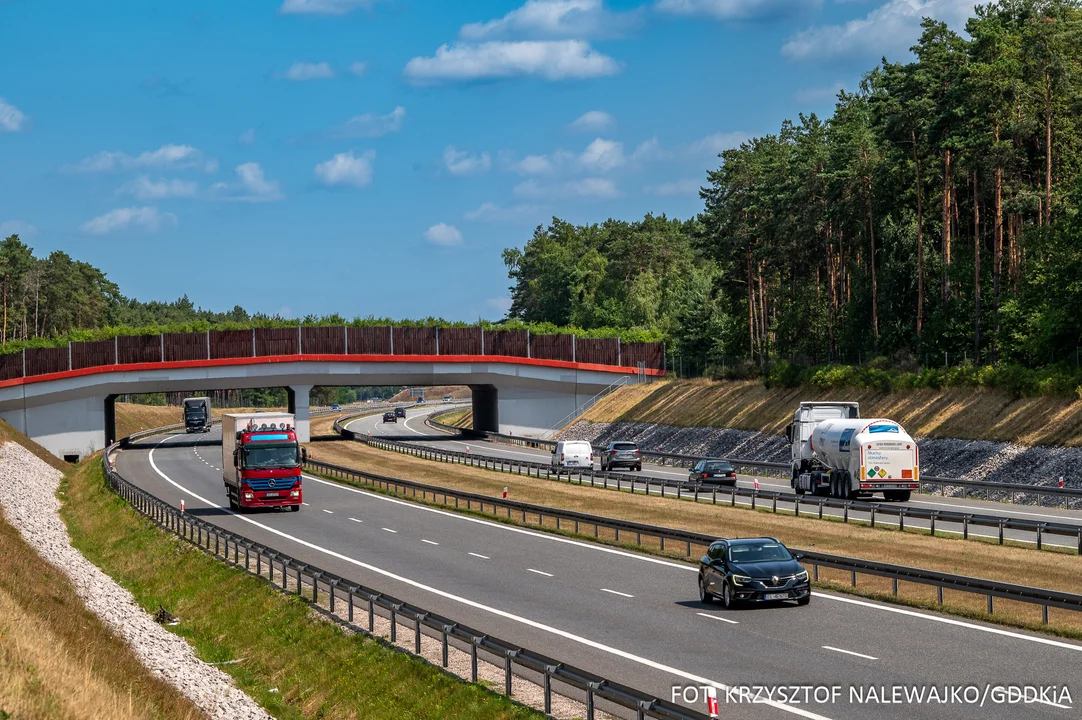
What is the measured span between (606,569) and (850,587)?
7337mm

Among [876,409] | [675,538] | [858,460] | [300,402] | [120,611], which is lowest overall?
[120,611]

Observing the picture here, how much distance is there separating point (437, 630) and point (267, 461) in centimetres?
3028

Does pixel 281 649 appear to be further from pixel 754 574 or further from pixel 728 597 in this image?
pixel 754 574

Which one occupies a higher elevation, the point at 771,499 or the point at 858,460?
the point at 858,460

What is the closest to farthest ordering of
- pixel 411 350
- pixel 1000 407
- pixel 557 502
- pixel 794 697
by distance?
pixel 794 697 → pixel 557 502 → pixel 1000 407 → pixel 411 350

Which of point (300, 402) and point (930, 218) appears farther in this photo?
point (300, 402)

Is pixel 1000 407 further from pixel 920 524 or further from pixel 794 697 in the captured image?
pixel 794 697

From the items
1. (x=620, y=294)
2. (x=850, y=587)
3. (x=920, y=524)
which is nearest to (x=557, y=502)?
(x=920, y=524)

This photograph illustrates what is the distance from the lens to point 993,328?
67750 millimetres

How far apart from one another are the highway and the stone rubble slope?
21.6 m

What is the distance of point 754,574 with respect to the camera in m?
26.1

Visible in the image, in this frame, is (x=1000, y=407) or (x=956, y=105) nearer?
(x=1000, y=407)

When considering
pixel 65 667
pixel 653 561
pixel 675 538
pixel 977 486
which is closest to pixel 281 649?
pixel 65 667

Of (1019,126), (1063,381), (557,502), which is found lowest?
(557,502)
